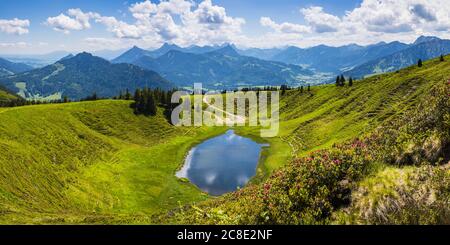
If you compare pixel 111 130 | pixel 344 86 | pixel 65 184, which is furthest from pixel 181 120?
pixel 65 184

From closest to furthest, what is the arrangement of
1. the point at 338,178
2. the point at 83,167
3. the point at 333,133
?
the point at 338,178 < the point at 83,167 < the point at 333,133

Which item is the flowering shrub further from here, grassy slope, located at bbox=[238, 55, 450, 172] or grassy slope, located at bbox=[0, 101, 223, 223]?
grassy slope, located at bbox=[238, 55, 450, 172]

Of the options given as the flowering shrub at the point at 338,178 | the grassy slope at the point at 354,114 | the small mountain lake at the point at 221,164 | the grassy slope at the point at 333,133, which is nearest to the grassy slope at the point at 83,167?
the small mountain lake at the point at 221,164

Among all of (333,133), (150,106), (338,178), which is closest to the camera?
(338,178)

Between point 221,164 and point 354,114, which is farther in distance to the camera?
point 354,114

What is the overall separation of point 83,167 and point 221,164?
3771 centimetres

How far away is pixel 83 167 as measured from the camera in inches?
3184

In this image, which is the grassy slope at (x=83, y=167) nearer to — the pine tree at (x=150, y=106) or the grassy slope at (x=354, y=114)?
the pine tree at (x=150, y=106)

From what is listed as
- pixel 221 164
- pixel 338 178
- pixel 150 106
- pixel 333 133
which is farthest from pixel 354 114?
pixel 338 178

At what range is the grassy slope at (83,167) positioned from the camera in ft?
154

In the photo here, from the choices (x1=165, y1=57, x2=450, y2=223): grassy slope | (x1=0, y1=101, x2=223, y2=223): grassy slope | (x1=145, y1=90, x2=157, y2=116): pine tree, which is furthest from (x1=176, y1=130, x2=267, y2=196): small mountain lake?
(x1=145, y1=90, x2=157, y2=116): pine tree

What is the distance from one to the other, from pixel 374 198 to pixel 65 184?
206 feet

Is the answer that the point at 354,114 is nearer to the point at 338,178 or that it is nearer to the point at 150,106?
the point at 150,106

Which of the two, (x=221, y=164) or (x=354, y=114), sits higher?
(x=354, y=114)
